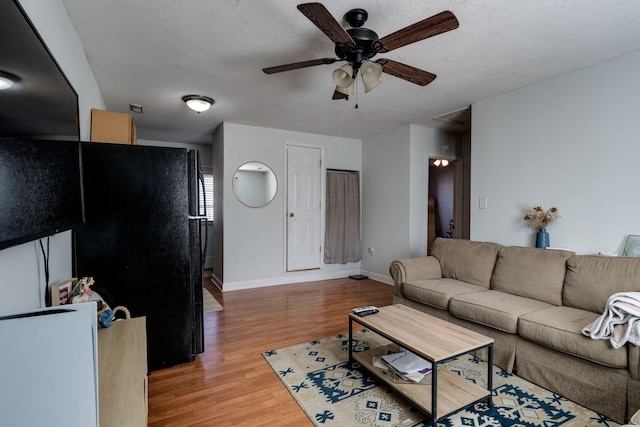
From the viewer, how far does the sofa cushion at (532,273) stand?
97.3 inches

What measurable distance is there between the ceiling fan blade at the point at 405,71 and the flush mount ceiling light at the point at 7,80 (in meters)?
1.85

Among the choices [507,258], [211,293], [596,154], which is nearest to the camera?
[596,154]

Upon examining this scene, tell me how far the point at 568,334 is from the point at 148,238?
2.81 m

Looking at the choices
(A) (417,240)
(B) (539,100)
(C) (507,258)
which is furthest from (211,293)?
(B) (539,100)

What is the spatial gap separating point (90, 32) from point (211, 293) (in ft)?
10.8

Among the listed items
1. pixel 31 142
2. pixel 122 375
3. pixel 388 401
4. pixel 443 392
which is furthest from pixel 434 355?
pixel 31 142

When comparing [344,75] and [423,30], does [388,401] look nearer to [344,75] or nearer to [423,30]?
[344,75]

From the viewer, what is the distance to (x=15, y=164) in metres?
0.88

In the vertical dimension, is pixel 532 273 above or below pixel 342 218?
below

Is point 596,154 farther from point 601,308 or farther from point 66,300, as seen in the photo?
point 66,300

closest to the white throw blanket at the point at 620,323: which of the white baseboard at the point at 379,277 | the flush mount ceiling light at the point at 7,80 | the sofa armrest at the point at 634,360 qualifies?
the sofa armrest at the point at 634,360

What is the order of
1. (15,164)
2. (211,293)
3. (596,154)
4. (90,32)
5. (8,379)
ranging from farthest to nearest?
1. (211,293)
2. (596,154)
3. (90,32)
4. (15,164)
5. (8,379)

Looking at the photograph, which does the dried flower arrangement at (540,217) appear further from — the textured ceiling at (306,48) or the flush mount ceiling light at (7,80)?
the flush mount ceiling light at (7,80)

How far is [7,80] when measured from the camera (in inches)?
33.6
